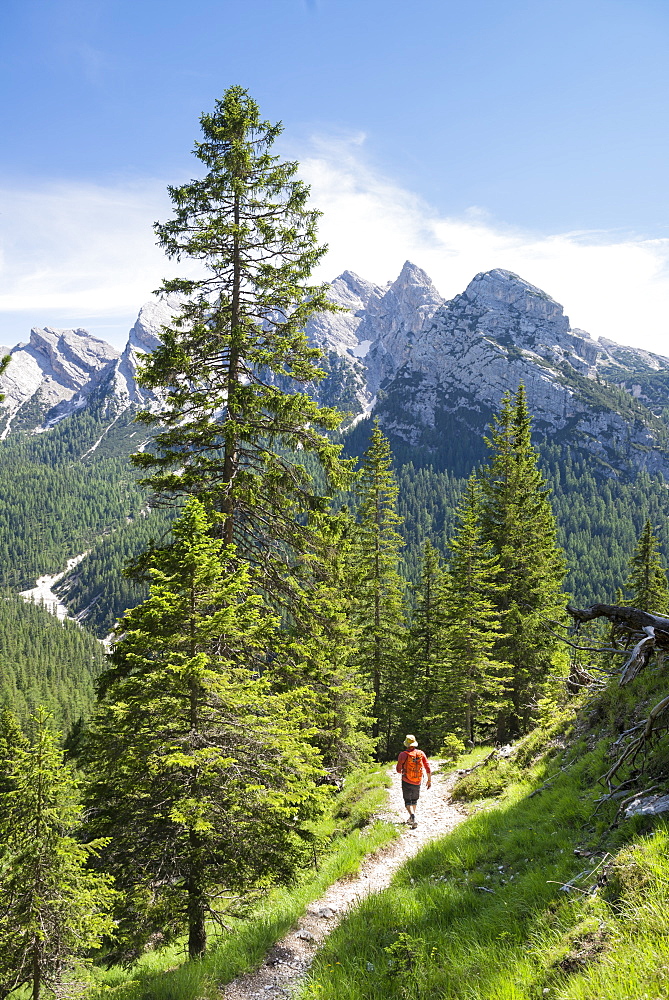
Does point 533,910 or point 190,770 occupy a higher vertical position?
point 190,770

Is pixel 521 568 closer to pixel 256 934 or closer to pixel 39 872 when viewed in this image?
pixel 256 934

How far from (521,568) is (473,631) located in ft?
15.4

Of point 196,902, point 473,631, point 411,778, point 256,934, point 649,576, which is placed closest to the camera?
point 256,934

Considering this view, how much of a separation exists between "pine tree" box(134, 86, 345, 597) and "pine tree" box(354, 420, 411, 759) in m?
15.2

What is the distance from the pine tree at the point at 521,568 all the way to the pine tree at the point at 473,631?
0.57 m

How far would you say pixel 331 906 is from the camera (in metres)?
7.77

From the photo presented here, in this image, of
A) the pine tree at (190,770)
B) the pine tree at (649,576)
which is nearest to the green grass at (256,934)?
the pine tree at (190,770)

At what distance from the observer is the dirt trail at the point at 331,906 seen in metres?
6.00

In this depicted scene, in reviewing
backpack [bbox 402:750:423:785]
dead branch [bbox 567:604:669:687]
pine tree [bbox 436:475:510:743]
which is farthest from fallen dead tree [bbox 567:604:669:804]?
pine tree [bbox 436:475:510:743]

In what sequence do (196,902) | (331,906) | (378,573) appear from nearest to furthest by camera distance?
(196,902) < (331,906) < (378,573)

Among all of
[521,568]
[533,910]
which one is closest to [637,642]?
[533,910]

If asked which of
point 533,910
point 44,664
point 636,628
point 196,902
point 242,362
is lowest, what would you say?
point 44,664

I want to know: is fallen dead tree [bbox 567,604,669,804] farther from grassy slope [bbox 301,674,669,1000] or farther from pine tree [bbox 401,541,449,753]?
pine tree [bbox 401,541,449,753]

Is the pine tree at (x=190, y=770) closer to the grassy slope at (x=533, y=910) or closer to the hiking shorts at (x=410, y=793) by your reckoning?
the grassy slope at (x=533, y=910)
